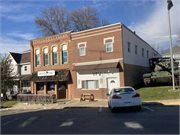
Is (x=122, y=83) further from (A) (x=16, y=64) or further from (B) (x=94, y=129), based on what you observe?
(A) (x=16, y=64)

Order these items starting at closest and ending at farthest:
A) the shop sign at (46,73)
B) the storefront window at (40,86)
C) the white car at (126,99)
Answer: the white car at (126,99) < the shop sign at (46,73) < the storefront window at (40,86)

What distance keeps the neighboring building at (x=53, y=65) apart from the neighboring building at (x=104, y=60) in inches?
42.9

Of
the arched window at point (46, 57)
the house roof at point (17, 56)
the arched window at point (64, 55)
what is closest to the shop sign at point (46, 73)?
the arched window at point (46, 57)

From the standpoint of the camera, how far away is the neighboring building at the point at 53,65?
20316 mm

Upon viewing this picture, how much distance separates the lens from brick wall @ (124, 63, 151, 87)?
17.2 m

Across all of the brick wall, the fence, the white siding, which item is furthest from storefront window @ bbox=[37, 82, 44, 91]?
the white siding

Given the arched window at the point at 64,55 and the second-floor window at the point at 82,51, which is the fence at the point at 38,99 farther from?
the second-floor window at the point at 82,51

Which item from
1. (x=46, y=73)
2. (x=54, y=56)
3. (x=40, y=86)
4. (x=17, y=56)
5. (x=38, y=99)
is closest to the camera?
(x=38, y=99)

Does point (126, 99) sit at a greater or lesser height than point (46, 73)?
lesser

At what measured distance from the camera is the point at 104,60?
701 inches

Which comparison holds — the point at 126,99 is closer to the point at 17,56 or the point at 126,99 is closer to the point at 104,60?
the point at 104,60

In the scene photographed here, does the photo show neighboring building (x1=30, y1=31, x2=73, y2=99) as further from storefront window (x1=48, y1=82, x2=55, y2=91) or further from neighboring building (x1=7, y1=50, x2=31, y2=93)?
neighboring building (x1=7, y1=50, x2=31, y2=93)

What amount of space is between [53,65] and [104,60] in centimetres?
747

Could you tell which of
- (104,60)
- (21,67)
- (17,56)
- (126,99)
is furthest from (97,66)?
(17,56)
